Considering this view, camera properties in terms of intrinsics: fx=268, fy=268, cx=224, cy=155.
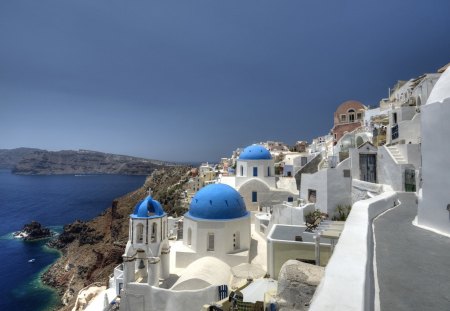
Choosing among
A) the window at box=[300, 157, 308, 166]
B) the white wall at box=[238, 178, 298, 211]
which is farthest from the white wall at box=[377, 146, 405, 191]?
the window at box=[300, 157, 308, 166]

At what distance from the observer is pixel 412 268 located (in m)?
3.55

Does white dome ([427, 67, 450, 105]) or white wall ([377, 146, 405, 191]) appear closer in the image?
white dome ([427, 67, 450, 105])

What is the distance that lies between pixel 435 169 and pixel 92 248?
4365cm

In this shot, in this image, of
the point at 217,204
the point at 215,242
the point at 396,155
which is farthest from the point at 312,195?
the point at 215,242

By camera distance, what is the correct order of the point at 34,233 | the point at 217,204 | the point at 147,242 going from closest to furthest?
the point at 147,242
the point at 217,204
the point at 34,233

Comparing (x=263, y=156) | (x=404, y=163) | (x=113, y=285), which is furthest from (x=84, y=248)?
(x=404, y=163)

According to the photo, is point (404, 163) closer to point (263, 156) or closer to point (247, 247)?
point (247, 247)

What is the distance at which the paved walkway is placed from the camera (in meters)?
2.74

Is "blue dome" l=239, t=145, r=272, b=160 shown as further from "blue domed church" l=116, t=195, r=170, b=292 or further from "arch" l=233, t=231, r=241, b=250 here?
"blue domed church" l=116, t=195, r=170, b=292

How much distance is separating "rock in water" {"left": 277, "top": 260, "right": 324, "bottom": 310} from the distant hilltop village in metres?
0.02

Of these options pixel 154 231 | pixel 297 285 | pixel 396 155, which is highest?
pixel 396 155

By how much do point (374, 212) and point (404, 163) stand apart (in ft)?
Answer: 26.1

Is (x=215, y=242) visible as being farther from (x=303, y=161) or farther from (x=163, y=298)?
(x=303, y=161)

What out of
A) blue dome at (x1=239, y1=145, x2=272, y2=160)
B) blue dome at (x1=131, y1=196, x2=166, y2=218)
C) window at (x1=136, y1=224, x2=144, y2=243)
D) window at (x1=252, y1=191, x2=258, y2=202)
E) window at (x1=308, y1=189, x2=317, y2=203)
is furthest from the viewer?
blue dome at (x1=239, y1=145, x2=272, y2=160)
